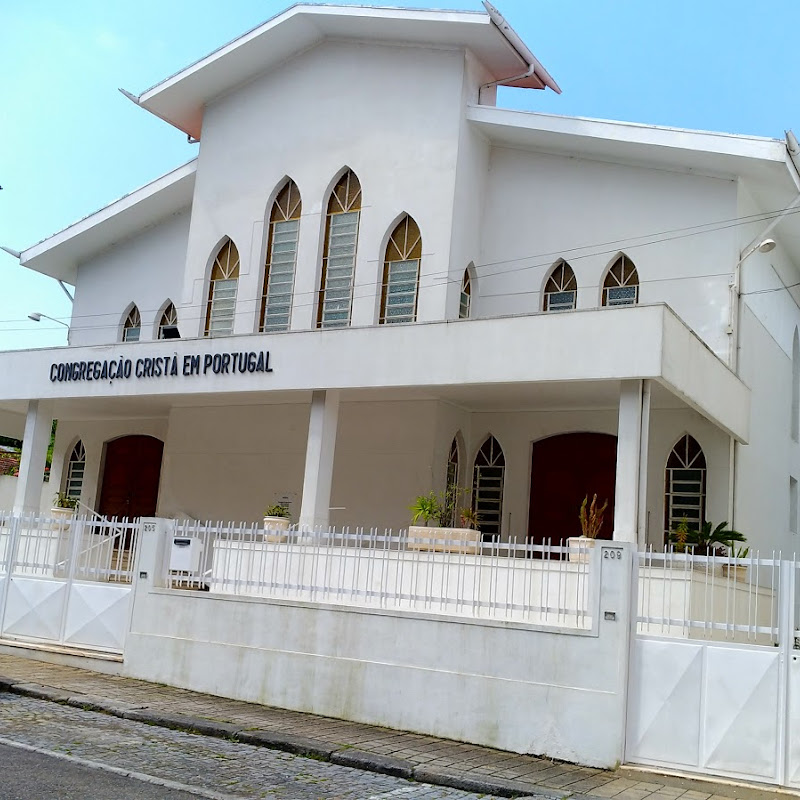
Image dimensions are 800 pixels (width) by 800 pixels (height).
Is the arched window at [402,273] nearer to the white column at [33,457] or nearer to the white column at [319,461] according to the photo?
the white column at [319,461]

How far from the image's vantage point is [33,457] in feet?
57.5

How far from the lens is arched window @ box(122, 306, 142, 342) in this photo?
21.0 m

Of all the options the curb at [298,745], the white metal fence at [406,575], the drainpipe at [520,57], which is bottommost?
the curb at [298,745]

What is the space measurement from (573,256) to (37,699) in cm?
1040

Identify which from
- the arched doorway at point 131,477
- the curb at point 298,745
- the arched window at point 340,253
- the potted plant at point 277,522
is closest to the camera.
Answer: the curb at point 298,745

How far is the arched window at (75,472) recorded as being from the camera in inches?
854

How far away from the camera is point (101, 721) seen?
9.33m

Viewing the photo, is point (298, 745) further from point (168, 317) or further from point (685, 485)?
point (168, 317)

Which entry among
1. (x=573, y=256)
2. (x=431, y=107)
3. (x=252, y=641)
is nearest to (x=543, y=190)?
(x=573, y=256)

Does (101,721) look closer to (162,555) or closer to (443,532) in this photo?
(162,555)

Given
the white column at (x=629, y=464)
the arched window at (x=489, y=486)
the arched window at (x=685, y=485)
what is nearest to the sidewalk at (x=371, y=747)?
the white column at (x=629, y=464)

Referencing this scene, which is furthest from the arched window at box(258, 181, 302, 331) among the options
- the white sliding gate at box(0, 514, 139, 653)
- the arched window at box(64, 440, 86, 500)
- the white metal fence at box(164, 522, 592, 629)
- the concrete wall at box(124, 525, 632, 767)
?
the concrete wall at box(124, 525, 632, 767)

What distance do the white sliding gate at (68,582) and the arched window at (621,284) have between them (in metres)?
8.18

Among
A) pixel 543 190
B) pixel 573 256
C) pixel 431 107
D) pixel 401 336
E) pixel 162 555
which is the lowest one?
pixel 162 555
